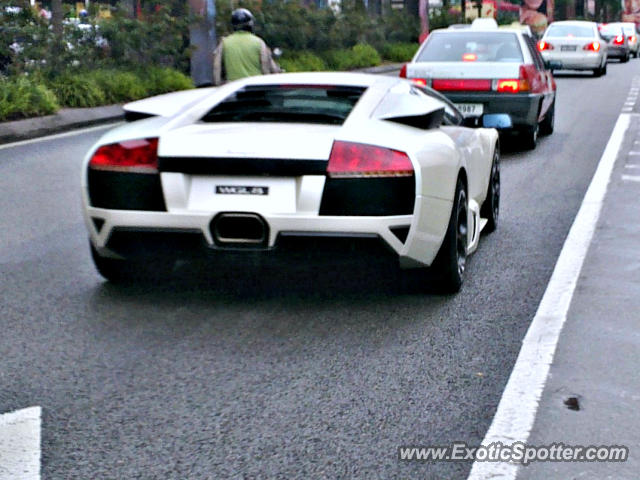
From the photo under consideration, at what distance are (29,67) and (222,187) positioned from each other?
48.4 ft

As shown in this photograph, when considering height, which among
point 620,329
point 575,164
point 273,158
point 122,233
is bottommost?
point 575,164

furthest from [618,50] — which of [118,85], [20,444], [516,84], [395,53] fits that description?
[20,444]

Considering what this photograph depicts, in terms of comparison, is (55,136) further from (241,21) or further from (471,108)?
(471,108)

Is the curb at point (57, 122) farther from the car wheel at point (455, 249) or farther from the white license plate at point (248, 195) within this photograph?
the white license plate at point (248, 195)

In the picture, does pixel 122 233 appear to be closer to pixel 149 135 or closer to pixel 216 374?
pixel 149 135

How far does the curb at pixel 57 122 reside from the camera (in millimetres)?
16344

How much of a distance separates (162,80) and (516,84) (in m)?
9.68

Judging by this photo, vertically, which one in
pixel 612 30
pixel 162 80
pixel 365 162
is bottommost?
pixel 612 30

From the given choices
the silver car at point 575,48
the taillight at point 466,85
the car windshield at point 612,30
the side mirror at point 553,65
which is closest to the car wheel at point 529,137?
the taillight at point 466,85

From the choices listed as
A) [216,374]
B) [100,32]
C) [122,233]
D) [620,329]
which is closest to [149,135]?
[122,233]

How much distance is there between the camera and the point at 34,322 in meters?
6.40

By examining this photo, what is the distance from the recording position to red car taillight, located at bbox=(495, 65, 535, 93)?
14.3 meters

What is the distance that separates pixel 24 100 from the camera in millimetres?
17656

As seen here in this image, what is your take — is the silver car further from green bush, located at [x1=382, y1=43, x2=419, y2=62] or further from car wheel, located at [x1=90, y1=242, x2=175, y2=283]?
car wheel, located at [x1=90, y1=242, x2=175, y2=283]
